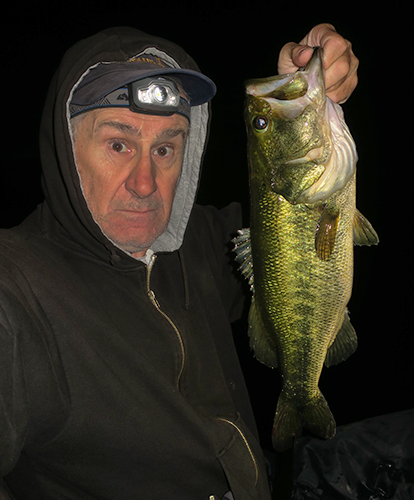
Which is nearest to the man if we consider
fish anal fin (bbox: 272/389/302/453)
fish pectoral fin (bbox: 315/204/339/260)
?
fish anal fin (bbox: 272/389/302/453)

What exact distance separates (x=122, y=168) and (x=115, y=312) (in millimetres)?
497

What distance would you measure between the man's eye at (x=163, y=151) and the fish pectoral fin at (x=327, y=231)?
612 millimetres

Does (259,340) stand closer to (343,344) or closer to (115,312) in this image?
(343,344)

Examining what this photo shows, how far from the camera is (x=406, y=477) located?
1.80 metres

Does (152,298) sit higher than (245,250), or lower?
lower

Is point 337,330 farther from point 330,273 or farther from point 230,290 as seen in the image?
point 230,290

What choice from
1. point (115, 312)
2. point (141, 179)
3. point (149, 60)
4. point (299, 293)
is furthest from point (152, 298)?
point (149, 60)

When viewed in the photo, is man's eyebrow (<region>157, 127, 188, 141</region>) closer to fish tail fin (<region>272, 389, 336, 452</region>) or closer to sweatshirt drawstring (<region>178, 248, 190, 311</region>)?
sweatshirt drawstring (<region>178, 248, 190, 311</region>)

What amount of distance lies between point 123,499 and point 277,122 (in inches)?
51.8

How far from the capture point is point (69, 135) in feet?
4.00

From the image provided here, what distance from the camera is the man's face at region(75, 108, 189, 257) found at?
1317 mm

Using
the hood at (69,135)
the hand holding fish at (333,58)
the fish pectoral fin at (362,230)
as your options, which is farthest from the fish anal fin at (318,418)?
the hand holding fish at (333,58)

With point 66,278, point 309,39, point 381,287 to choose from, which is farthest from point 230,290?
point 381,287

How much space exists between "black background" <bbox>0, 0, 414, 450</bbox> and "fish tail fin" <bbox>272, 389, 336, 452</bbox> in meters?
3.01
